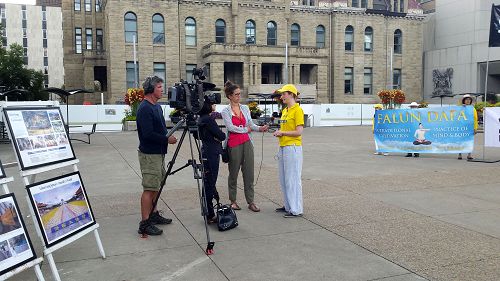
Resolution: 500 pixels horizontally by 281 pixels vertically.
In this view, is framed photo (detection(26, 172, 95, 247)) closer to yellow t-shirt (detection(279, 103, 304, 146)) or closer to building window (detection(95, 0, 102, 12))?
yellow t-shirt (detection(279, 103, 304, 146))

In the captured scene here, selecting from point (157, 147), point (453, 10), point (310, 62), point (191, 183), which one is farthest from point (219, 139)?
point (453, 10)

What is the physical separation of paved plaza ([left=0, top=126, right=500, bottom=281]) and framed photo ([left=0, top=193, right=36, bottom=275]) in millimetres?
752

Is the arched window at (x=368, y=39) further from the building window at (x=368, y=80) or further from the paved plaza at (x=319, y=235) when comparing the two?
the paved plaza at (x=319, y=235)

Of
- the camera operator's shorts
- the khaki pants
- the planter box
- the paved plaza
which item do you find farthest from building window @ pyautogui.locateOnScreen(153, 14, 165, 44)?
the camera operator's shorts

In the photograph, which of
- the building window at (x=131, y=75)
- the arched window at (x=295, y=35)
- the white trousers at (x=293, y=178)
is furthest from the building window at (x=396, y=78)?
the white trousers at (x=293, y=178)

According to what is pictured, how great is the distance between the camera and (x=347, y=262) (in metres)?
4.68

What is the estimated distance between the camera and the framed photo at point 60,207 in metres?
4.15

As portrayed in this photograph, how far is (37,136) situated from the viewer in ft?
14.4

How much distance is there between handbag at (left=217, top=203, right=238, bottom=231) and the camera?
589cm

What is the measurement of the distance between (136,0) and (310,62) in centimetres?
2096

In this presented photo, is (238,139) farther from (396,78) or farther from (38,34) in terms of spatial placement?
(38,34)

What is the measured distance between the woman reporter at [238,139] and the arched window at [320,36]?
50641mm

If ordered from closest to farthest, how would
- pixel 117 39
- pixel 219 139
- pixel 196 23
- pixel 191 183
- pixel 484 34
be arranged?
pixel 219 139, pixel 191 183, pixel 117 39, pixel 196 23, pixel 484 34

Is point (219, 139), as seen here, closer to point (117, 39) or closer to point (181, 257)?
→ point (181, 257)
